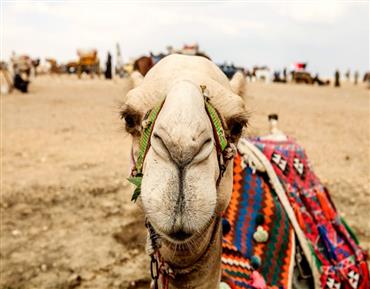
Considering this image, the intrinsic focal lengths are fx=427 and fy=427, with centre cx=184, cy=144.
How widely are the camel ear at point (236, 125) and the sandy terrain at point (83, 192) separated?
0.65 metres

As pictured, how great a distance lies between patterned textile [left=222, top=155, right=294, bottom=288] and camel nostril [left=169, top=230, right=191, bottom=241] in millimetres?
1063

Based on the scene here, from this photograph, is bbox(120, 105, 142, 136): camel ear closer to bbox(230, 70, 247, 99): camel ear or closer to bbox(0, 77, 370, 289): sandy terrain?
bbox(0, 77, 370, 289): sandy terrain

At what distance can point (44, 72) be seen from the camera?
115ft

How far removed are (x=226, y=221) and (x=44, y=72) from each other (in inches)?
1381

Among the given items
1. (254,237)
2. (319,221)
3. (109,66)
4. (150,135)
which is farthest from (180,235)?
(109,66)

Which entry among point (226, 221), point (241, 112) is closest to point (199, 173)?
point (241, 112)

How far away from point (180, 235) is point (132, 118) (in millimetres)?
695

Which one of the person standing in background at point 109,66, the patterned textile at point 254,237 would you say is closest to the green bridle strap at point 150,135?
the patterned textile at point 254,237

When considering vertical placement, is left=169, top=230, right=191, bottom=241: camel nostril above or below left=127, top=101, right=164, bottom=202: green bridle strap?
below

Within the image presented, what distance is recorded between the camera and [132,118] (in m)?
1.92

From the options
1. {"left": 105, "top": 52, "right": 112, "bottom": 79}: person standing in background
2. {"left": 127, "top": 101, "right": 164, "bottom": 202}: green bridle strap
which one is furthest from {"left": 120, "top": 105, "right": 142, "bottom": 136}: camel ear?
{"left": 105, "top": 52, "right": 112, "bottom": 79}: person standing in background

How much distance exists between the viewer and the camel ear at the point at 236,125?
1909 millimetres

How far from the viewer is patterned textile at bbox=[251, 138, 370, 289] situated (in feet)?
10.2

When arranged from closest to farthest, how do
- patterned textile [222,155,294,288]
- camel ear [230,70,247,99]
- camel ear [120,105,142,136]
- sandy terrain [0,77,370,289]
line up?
camel ear [120,105,142,136] < camel ear [230,70,247,99] < patterned textile [222,155,294,288] < sandy terrain [0,77,370,289]
